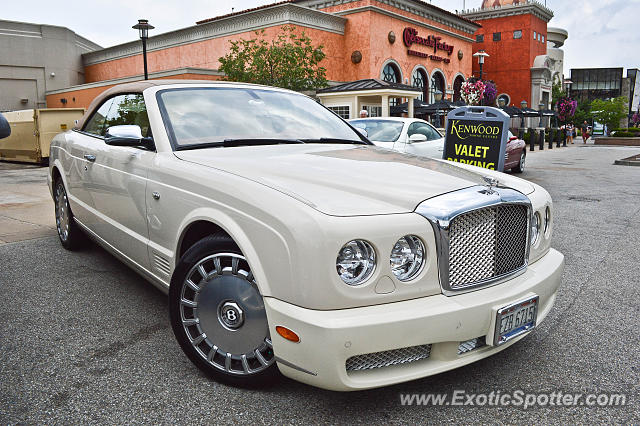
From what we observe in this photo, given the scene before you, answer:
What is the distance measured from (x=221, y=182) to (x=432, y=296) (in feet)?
3.83

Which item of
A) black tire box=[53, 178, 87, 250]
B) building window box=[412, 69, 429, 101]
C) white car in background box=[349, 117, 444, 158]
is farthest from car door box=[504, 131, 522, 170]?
building window box=[412, 69, 429, 101]

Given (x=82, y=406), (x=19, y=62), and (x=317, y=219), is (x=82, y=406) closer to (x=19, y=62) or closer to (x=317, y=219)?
(x=317, y=219)

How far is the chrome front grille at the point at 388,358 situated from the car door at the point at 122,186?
1724 mm

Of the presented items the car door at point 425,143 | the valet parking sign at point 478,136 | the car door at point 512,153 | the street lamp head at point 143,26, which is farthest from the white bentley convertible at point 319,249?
the street lamp head at point 143,26

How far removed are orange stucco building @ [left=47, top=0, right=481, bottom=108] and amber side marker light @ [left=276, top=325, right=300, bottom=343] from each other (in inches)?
901

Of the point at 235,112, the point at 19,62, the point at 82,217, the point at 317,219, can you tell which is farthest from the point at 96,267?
the point at 19,62

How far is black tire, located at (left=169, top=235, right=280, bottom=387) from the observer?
2.52 m

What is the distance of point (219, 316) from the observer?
264 cm

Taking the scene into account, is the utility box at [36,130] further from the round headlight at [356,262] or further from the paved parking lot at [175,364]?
the round headlight at [356,262]

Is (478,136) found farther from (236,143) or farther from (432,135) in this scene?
(236,143)

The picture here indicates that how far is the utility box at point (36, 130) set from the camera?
1714 centimetres

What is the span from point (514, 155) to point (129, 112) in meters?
12.2

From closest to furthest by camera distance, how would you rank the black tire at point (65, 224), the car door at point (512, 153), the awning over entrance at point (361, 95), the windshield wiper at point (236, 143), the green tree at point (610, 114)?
the windshield wiper at point (236, 143) < the black tire at point (65, 224) < the car door at point (512, 153) < the awning over entrance at point (361, 95) < the green tree at point (610, 114)

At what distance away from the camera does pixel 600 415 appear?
98.3 inches
